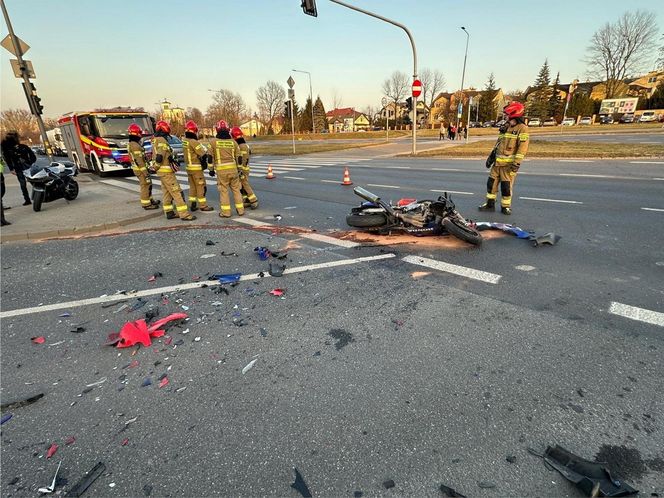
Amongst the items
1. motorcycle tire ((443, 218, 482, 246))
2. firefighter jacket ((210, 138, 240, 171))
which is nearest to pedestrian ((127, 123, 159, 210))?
firefighter jacket ((210, 138, 240, 171))

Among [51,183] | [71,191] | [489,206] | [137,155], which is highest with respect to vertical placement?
[137,155]

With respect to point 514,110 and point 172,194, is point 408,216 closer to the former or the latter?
point 514,110

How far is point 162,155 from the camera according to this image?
7129 mm

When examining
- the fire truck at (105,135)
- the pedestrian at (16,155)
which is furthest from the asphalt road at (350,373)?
the fire truck at (105,135)

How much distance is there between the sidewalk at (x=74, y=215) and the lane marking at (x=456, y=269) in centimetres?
621

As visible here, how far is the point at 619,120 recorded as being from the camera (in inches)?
2438

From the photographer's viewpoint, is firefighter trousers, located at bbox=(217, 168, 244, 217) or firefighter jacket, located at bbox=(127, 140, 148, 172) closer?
firefighter trousers, located at bbox=(217, 168, 244, 217)

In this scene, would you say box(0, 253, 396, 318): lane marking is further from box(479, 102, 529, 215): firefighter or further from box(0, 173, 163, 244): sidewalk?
box(0, 173, 163, 244): sidewalk

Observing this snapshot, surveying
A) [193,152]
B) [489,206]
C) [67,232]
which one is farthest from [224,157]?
[489,206]

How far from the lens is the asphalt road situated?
1.91m

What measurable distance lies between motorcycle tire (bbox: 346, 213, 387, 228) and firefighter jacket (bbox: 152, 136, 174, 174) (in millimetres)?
4172

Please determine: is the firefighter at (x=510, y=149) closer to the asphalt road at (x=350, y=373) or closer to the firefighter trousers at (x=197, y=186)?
the asphalt road at (x=350, y=373)

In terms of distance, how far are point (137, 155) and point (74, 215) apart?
2.01 metres

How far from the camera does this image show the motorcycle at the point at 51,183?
8703 mm
